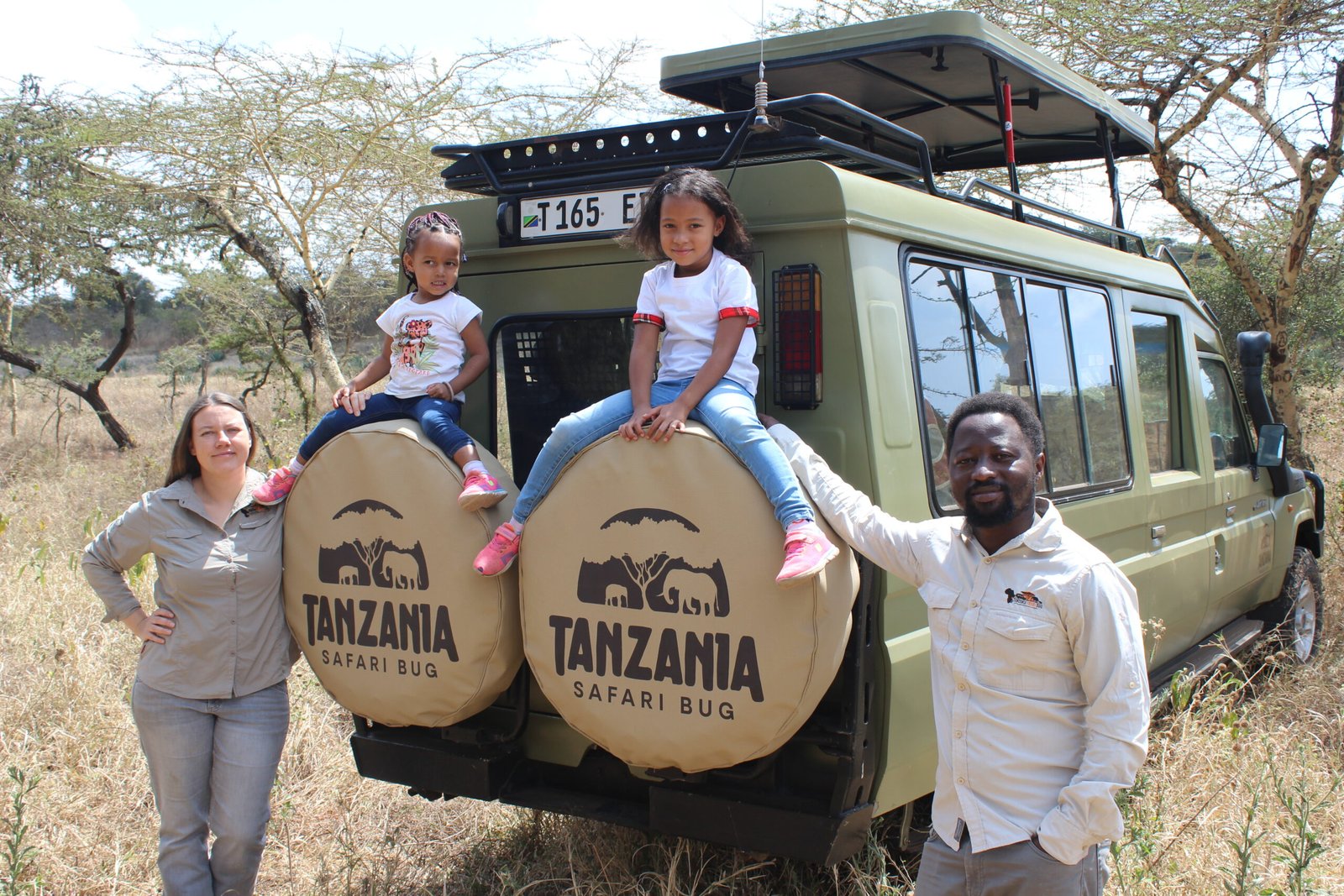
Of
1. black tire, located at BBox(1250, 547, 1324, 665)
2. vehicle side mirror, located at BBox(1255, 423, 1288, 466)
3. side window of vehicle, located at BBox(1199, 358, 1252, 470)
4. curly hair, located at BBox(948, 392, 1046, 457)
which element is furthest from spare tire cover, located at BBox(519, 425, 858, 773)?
black tire, located at BBox(1250, 547, 1324, 665)

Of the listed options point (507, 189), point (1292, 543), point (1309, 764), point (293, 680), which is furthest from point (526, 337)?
point (1292, 543)

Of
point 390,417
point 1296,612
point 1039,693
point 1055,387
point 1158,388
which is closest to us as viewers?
point 1039,693

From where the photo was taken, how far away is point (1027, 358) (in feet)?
12.2

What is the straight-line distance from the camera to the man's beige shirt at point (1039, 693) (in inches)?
85.0

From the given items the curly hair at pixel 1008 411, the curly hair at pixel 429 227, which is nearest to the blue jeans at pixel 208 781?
the curly hair at pixel 429 227

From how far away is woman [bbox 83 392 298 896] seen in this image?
3.23m

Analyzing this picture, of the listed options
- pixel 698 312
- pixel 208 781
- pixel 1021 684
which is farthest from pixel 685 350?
pixel 208 781

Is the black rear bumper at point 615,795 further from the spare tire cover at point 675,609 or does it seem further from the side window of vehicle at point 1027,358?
the side window of vehicle at point 1027,358

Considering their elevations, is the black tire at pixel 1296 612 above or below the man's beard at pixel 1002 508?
below

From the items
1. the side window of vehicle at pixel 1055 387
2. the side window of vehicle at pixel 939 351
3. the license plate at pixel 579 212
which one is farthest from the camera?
the side window of vehicle at pixel 1055 387

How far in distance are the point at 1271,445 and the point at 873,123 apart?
3.28 metres

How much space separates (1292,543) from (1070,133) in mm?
2455

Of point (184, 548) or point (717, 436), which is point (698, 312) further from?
point (184, 548)

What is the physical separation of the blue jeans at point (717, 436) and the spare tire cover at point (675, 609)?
1.8 inches
